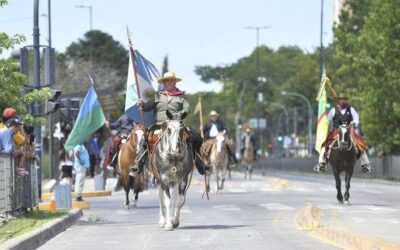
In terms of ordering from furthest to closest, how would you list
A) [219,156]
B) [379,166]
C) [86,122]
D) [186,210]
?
[379,166]
[219,156]
[86,122]
[186,210]

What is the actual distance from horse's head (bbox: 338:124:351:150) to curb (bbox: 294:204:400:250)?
5772mm

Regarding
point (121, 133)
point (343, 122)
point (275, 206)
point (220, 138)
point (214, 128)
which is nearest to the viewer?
point (275, 206)

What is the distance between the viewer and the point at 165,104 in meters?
21.0

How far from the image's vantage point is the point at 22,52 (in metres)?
28.6

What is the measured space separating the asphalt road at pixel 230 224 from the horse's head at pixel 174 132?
140 cm

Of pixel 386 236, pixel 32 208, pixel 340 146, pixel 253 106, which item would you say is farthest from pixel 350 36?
pixel 253 106

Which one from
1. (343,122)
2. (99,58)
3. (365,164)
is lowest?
(365,164)

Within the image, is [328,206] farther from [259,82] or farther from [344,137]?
[259,82]

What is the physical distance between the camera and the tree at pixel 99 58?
98.4 meters

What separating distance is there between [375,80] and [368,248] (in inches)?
1631

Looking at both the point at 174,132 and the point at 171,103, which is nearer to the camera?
the point at 174,132

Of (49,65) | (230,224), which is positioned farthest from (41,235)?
(49,65)

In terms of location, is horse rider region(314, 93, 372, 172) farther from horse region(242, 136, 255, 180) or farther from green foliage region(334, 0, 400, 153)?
horse region(242, 136, 255, 180)

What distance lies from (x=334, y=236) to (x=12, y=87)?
8.13 metres
